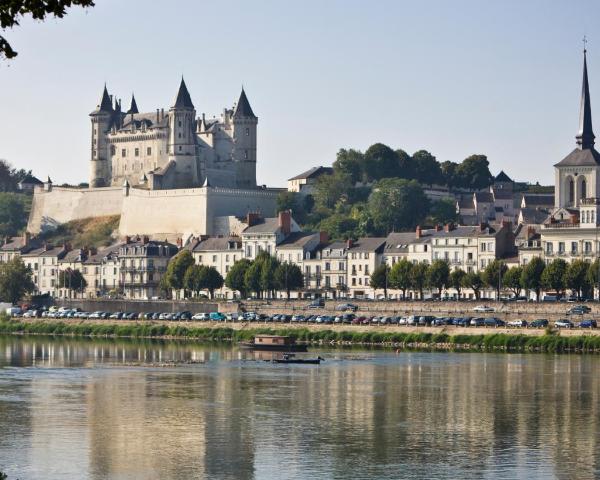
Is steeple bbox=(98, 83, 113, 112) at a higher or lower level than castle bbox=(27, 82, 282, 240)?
higher

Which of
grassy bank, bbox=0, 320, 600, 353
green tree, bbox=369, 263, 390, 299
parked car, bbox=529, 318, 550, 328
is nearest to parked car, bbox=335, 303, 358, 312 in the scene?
green tree, bbox=369, 263, 390, 299

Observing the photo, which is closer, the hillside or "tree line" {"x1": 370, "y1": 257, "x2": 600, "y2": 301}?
"tree line" {"x1": 370, "y1": 257, "x2": 600, "y2": 301}

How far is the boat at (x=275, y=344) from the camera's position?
199ft

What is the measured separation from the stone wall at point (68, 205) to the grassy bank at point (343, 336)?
29.8 meters

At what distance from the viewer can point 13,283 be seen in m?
89.1

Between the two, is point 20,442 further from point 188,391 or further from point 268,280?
point 268,280

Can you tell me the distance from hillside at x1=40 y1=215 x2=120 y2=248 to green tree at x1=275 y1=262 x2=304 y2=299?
2492 centimetres

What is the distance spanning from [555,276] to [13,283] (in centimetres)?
3389

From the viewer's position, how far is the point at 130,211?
10531 centimetres

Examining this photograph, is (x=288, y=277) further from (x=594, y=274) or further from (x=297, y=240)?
(x=594, y=274)

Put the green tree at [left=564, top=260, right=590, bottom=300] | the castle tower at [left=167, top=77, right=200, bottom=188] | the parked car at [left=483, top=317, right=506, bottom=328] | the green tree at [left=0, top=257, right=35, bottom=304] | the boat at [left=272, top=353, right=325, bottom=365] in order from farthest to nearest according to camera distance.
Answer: the castle tower at [left=167, top=77, right=200, bottom=188] → the green tree at [left=0, top=257, right=35, bottom=304] → the green tree at [left=564, top=260, right=590, bottom=300] → the parked car at [left=483, top=317, right=506, bottom=328] → the boat at [left=272, top=353, right=325, bottom=365]

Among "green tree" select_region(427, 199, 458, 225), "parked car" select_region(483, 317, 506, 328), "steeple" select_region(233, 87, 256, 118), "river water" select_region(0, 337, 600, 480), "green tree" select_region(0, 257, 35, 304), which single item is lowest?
"river water" select_region(0, 337, 600, 480)

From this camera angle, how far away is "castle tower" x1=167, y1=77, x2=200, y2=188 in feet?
350

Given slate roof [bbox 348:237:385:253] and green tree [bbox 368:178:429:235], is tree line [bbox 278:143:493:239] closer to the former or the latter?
green tree [bbox 368:178:429:235]
